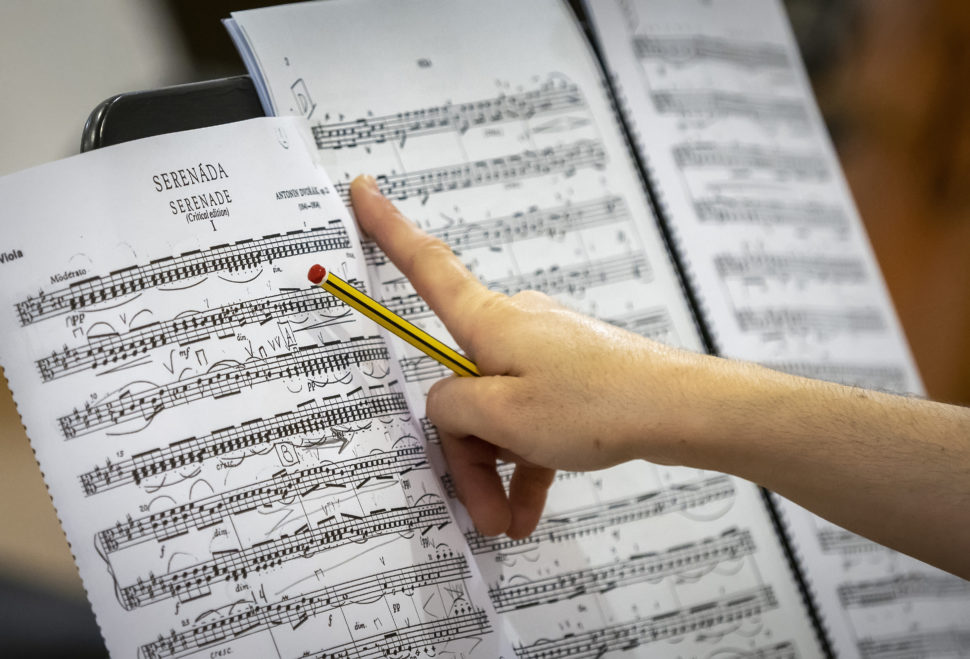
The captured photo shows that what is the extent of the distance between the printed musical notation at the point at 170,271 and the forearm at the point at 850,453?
42 cm

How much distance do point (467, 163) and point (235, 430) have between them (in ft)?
1.36

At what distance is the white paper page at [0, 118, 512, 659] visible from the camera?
68 centimetres

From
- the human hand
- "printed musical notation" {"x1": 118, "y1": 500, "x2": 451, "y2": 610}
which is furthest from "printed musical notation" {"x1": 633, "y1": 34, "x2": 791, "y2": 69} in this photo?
"printed musical notation" {"x1": 118, "y1": 500, "x2": 451, "y2": 610}

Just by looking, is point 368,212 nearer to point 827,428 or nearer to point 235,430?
point 235,430

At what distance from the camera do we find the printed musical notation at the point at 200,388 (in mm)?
687

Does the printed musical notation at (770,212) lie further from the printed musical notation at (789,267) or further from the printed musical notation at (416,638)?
the printed musical notation at (416,638)

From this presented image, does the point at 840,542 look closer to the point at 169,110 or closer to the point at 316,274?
the point at 316,274

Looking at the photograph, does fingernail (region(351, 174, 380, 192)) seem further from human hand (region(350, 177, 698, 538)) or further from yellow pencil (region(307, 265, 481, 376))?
yellow pencil (region(307, 265, 481, 376))

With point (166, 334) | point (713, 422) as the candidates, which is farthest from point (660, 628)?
point (166, 334)

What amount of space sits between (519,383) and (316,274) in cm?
22

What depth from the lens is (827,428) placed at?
0.71m

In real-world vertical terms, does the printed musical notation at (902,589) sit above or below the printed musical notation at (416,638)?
below

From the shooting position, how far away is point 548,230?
94cm

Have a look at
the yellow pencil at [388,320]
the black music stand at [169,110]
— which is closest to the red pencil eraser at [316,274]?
the yellow pencil at [388,320]
